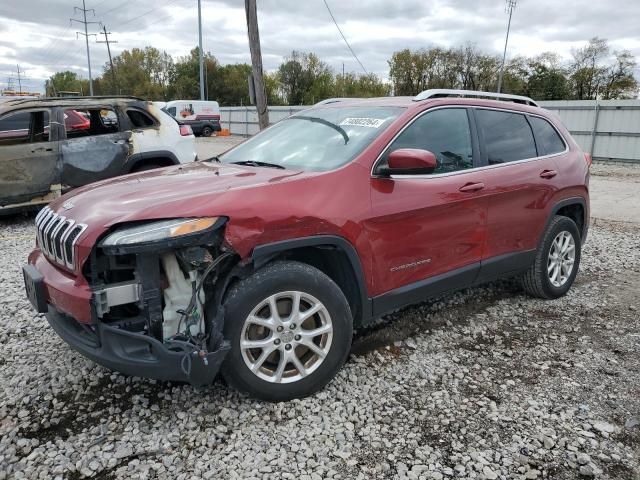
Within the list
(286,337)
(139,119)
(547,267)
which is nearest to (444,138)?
(547,267)

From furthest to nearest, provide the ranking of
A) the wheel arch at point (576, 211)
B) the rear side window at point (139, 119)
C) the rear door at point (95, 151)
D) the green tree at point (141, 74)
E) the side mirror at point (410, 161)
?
the green tree at point (141, 74), the rear side window at point (139, 119), the rear door at point (95, 151), the wheel arch at point (576, 211), the side mirror at point (410, 161)

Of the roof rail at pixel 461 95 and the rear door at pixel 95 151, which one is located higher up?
the roof rail at pixel 461 95

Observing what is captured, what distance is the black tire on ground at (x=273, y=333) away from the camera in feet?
8.66

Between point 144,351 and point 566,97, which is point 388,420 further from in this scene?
point 566,97

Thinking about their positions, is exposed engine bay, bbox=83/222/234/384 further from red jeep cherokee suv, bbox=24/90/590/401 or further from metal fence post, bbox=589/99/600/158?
metal fence post, bbox=589/99/600/158

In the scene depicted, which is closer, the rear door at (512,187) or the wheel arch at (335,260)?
the wheel arch at (335,260)

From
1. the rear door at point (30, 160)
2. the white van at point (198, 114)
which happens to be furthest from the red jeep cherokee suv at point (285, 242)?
the white van at point (198, 114)

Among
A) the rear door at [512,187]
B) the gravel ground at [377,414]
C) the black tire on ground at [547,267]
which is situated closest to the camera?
the gravel ground at [377,414]

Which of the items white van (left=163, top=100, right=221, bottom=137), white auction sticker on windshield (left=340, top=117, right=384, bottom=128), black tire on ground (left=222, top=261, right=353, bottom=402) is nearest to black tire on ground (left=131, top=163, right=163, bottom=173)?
white auction sticker on windshield (left=340, top=117, right=384, bottom=128)

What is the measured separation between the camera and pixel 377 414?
2.88 metres

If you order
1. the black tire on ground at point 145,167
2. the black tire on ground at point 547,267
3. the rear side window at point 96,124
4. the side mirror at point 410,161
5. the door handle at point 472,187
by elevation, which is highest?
the rear side window at point 96,124

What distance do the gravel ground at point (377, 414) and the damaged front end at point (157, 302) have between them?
0.40 metres

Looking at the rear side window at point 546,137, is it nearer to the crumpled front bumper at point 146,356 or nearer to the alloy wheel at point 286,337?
the alloy wheel at point 286,337

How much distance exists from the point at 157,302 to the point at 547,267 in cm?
344
